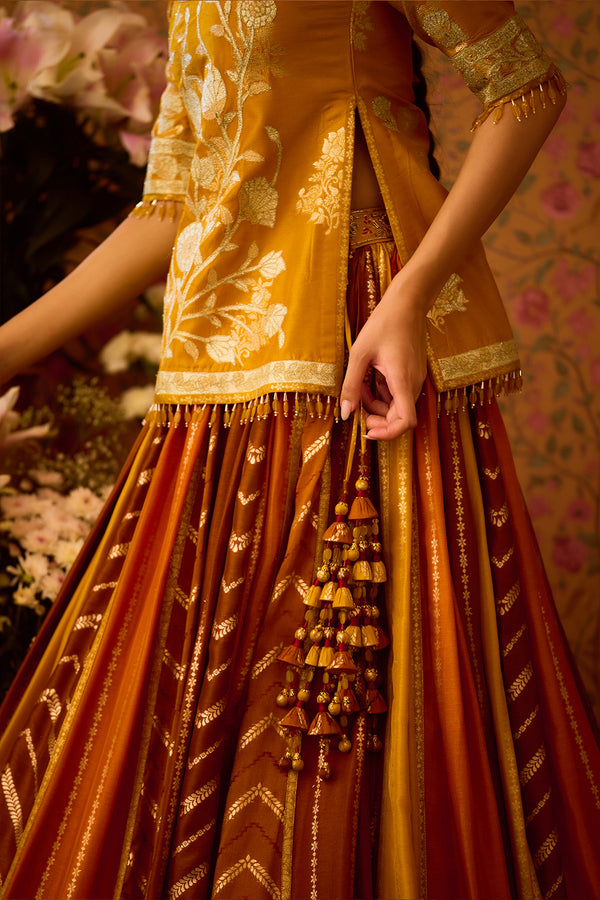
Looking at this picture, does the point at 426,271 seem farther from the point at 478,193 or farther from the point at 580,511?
the point at 580,511

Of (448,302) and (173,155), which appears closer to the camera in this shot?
(448,302)

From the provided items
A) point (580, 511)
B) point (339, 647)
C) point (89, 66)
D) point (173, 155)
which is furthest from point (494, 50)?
point (580, 511)

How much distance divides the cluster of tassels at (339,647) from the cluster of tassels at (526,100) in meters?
0.35

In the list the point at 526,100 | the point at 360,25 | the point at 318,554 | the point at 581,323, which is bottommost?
the point at 318,554

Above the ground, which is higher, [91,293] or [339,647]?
[91,293]

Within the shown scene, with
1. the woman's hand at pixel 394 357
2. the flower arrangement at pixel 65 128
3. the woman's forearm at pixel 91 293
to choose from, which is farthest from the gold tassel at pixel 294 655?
the flower arrangement at pixel 65 128

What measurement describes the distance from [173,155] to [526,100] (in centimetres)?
41

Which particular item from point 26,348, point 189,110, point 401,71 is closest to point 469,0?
point 401,71

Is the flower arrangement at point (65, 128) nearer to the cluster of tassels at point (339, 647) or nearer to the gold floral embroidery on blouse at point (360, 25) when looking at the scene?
the gold floral embroidery on blouse at point (360, 25)

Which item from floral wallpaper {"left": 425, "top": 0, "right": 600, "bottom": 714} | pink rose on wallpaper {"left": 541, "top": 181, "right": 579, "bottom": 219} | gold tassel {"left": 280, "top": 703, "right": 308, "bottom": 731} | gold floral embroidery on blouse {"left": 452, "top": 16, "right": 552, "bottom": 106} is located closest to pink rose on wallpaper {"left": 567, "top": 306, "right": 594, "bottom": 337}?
floral wallpaper {"left": 425, "top": 0, "right": 600, "bottom": 714}

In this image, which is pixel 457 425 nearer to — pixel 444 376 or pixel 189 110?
pixel 444 376

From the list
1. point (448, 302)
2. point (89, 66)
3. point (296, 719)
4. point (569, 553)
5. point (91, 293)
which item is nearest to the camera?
point (296, 719)

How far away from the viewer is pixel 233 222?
2.36 feet

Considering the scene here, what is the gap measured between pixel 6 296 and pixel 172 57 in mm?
654
